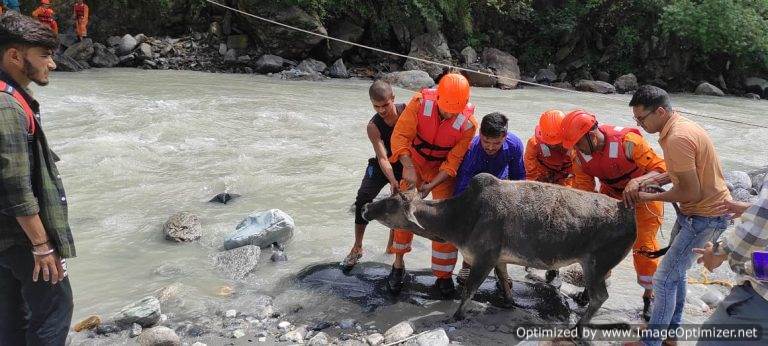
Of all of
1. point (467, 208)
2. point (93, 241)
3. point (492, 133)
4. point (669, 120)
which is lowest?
point (93, 241)

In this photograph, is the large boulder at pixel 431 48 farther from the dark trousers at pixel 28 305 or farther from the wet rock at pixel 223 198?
the dark trousers at pixel 28 305

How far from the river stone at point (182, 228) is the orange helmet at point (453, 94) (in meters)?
3.63

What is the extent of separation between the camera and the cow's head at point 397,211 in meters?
5.05

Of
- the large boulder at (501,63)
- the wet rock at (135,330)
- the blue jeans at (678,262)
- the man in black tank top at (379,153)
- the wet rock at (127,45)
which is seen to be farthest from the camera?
the large boulder at (501,63)

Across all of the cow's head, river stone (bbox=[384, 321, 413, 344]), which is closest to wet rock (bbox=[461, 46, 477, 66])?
the cow's head

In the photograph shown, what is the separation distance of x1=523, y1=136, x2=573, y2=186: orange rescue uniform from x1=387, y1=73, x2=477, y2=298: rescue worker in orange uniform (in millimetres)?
740

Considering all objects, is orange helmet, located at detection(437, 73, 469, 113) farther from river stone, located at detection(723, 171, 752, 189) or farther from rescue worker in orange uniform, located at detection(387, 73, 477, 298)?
river stone, located at detection(723, 171, 752, 189)

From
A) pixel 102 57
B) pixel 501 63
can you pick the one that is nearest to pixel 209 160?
pixel 102 57

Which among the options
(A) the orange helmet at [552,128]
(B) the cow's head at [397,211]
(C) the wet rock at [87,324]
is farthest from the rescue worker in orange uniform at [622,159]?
(C) the wet rock at [87,324]

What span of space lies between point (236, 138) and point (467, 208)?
800 cm

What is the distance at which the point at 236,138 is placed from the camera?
1191 centimetres

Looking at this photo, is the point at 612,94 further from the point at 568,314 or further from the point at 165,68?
the point at 568,314

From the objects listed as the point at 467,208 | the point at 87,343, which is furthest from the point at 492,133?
the point at 87,343

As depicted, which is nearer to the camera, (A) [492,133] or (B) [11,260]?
(B) [11,260]
